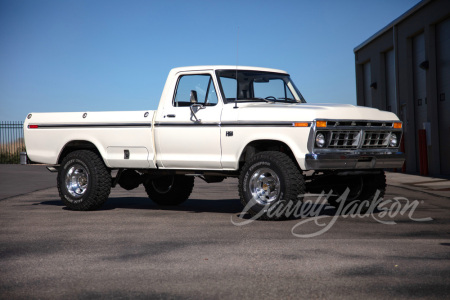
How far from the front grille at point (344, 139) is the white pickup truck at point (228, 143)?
16 mm

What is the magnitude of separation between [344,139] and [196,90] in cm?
249

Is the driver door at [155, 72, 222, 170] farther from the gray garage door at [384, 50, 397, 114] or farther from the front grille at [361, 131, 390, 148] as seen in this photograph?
the gray garage door at [384, 50, 397, 114]

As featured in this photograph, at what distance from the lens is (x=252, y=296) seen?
4703mm

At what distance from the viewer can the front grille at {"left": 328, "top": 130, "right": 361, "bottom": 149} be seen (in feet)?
29.8

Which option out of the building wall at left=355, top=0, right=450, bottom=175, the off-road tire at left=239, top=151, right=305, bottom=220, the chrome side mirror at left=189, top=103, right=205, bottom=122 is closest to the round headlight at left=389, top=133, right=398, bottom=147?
the off-road tire at left=239, top=151, right=305, bottom=220

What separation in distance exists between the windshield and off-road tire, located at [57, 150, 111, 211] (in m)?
2.49

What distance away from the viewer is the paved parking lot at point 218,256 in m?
4.95

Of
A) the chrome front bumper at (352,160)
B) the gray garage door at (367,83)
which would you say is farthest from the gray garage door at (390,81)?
the chrome front bumper at (352,160)

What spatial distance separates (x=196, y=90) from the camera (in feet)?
33.8

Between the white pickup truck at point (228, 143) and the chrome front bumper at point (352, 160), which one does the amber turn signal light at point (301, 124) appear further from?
the chrome front bumper at point (352, 160)

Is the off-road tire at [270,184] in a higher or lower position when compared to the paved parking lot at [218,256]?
higher

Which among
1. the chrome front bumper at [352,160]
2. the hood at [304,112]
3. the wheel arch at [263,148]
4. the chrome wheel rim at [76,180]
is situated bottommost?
the chrome wheel rim at [76,180]

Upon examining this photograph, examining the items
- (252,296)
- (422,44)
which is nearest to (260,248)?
(252,296)

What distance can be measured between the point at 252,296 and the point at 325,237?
9.86 feet
